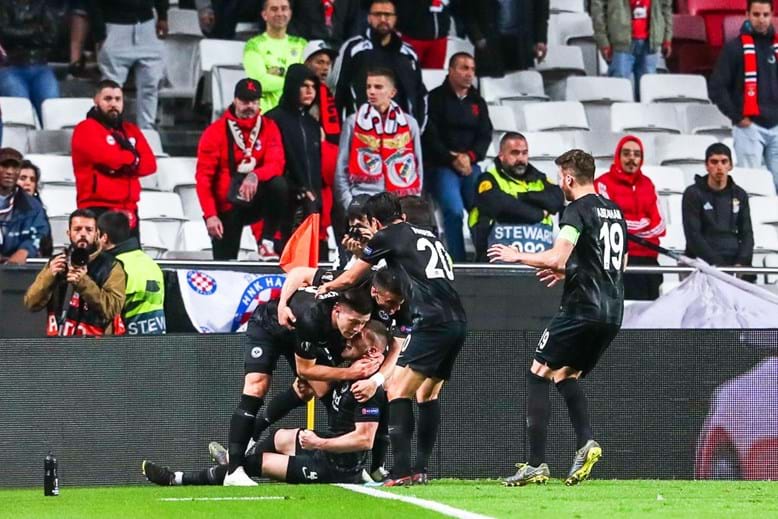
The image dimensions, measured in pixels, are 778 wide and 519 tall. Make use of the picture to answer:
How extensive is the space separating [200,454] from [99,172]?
288cm

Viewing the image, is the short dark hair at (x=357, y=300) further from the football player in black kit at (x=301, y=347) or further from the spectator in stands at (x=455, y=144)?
the spectator in stands at (x=455, y=144)

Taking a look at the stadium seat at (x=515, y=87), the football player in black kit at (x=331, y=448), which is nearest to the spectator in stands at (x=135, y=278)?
the football player in black kit at (x=331, y=448)

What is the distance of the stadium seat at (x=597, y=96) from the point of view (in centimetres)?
1884

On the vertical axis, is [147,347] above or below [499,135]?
below

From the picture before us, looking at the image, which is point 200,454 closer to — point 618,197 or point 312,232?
point 312,232

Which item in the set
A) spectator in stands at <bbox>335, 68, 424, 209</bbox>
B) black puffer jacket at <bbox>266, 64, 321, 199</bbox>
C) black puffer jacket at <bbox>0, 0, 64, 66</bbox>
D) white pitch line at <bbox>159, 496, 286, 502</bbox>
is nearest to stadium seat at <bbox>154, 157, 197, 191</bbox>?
black puffer jacket at <bbox>0, 0, 64, 66</bbox>

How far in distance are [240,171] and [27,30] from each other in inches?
102

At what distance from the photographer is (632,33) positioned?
18672 mm

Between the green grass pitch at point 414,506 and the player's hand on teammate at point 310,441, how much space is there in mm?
336

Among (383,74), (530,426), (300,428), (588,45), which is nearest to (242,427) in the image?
(300,428)

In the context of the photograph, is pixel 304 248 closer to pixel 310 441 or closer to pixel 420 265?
pixel 310 441

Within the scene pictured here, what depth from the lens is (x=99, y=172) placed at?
14.0 meters

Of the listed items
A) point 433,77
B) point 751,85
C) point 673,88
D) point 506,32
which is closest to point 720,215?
point 751,85

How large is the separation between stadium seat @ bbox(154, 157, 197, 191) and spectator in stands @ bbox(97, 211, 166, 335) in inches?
130
